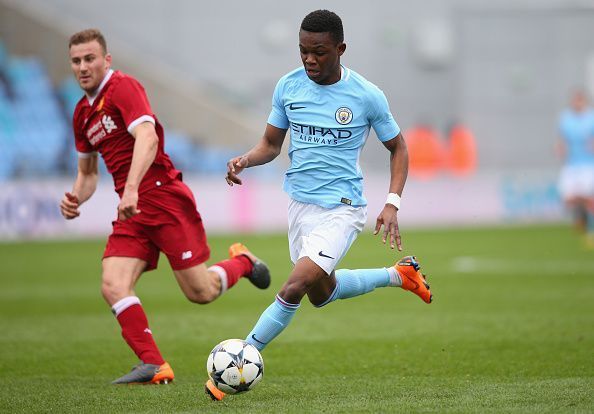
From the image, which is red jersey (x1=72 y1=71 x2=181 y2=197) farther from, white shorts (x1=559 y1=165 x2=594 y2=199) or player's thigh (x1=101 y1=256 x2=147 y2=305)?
white shorts (x1=559 y1=165 x2=594 y2=199)

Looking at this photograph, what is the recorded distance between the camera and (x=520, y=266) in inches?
607

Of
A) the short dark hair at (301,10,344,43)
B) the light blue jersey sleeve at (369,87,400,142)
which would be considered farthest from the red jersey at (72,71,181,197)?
the light blue jersey sleeve at (369,87,400,142)

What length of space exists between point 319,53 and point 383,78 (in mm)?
24935

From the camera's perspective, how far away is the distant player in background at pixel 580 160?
18328mm

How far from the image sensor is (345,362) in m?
7.93

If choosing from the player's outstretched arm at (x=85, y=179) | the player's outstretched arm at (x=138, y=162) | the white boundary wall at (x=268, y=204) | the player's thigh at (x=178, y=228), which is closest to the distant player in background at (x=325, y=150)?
the player's outstretched arm at (x=138, y=162)

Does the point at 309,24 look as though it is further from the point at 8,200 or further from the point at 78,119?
the point at 8,200

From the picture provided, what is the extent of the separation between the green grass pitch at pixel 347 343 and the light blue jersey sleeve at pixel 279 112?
1671 millimetres

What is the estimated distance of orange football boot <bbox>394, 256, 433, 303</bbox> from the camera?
24.0ft

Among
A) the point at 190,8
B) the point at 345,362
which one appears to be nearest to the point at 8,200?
the point at 190,8

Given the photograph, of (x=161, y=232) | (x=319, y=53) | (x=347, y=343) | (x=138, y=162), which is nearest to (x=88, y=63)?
(x=138, y=162)

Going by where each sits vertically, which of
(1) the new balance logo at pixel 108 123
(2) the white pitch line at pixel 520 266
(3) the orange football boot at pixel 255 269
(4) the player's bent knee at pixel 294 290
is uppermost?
(1) the new balance logo at pixel 108 123

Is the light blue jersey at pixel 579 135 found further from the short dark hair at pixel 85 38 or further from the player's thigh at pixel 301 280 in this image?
the player's thigh at pixel 301 280

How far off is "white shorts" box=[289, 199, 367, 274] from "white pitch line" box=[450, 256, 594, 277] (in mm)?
7835
